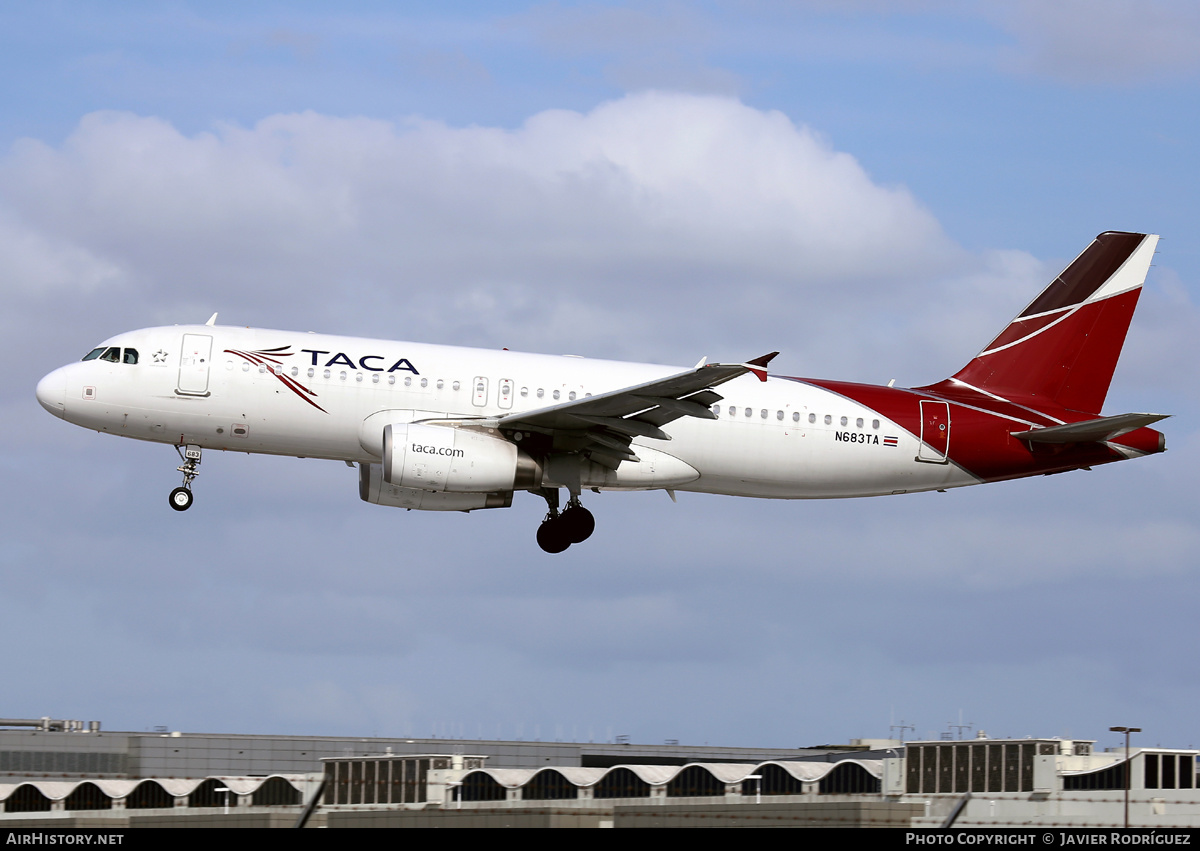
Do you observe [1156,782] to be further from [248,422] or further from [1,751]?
[1,751]

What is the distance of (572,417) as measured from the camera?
3422cm

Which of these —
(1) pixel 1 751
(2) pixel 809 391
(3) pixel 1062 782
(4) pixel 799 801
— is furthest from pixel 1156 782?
(1) pixel 1 751

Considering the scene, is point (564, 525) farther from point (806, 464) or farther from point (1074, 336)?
point (1074, 336)

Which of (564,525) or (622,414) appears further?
(564,525)

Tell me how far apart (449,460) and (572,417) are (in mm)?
3026

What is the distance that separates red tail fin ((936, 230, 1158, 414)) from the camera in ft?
131

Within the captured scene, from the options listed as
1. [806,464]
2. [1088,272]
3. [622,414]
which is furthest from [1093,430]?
[622,414]

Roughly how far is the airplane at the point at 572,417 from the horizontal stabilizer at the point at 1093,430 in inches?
2.8

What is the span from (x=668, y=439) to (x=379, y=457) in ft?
22.9

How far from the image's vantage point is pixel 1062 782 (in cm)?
5100

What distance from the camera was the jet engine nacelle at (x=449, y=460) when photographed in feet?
110

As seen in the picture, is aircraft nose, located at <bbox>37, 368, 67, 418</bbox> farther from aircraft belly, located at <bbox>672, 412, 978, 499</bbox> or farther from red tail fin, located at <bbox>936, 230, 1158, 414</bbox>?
red tail fin, located at <bbox>936, 230, 1158, 414</bbox>

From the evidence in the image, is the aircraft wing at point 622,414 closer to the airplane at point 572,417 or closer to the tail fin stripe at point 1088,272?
the airplane at point 572,417

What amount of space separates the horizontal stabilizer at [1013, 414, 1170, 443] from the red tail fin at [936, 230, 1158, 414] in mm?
1544
